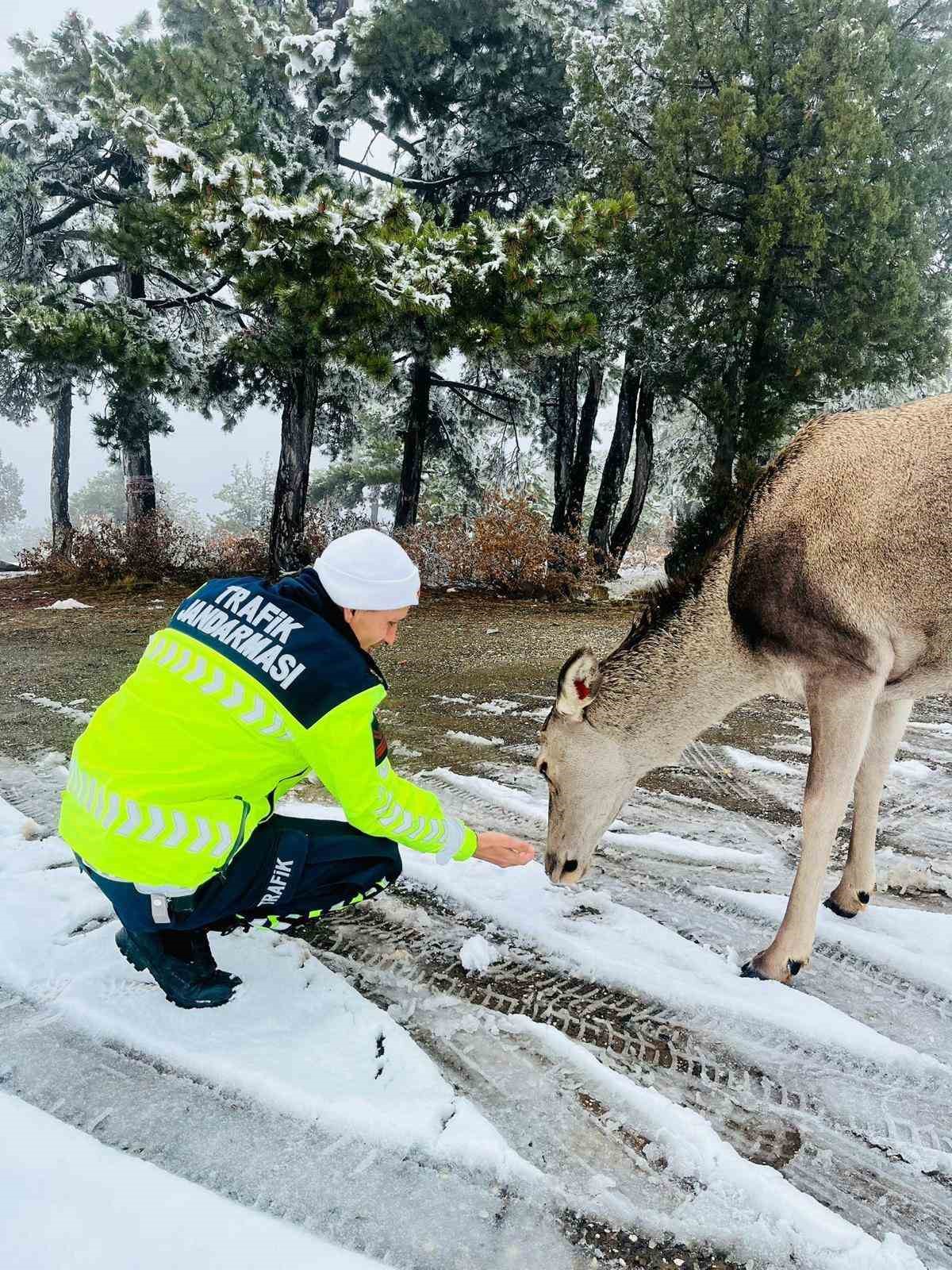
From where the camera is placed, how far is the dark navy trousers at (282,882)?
7.77 ft

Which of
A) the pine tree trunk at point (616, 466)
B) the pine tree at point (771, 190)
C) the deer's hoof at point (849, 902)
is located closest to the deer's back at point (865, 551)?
the deer's hoof at point (849, 902)

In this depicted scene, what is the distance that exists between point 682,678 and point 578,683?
450 mm

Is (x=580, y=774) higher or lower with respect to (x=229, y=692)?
lower

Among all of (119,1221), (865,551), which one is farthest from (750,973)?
(119,1221)

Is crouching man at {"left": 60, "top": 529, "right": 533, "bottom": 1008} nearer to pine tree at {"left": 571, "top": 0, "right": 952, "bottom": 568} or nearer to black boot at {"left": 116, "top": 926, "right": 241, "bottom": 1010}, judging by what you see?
black boot at {"left": 116, "top": 926, "right": 241, "bottom": 1010}

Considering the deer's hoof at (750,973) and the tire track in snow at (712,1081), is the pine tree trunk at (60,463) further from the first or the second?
the deer's hoof at (750,973)

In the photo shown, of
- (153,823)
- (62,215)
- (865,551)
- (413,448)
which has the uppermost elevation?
(62,215)

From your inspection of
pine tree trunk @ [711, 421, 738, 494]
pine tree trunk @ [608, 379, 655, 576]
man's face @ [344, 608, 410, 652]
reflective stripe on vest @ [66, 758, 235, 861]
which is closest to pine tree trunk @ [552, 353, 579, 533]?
pine tree trunk @ [608, 379, 655, 576]

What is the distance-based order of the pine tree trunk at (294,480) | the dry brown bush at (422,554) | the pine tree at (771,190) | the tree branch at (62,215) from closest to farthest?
1. the pine tree at (771,190)
2. the dry brown bush at (422,554)
3. the pine tree trunk at (294,480)
4. the tree branch at (62,215)

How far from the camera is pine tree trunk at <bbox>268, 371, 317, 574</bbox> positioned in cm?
1525

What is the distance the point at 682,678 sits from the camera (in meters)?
3.36

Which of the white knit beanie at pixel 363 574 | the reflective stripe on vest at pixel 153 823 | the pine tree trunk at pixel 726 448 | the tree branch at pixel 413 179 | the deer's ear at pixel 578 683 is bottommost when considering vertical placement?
the reflective stripe on vest at pixel 153 823

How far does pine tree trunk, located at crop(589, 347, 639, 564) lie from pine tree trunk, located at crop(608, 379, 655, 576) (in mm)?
185

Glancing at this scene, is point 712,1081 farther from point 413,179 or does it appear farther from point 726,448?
point 413,179
